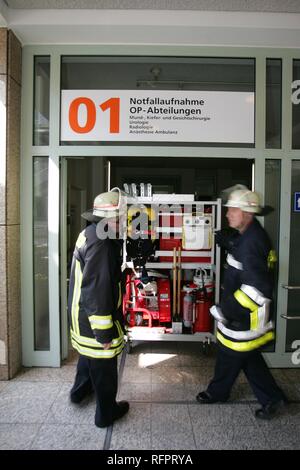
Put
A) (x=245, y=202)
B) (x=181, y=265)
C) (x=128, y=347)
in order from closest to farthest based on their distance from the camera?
(x=245, y=202) < (x=128, y=347) < (x=181, y=265)

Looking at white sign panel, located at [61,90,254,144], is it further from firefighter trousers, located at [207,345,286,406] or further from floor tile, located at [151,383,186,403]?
floor tile, located at [151,383,186,403]

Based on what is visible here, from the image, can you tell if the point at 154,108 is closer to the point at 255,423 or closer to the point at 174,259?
the point at 174,259

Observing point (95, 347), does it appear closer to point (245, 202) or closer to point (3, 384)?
point (3, 384)

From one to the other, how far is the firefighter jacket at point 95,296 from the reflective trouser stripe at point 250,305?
91 centimetres

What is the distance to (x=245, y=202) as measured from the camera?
230 cm

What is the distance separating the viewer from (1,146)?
2771mm

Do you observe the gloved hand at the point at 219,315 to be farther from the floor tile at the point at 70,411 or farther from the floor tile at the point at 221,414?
the floor tile at the point at 70,411

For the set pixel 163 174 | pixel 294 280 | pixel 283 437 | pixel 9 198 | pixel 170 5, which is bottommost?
pixel 283 437

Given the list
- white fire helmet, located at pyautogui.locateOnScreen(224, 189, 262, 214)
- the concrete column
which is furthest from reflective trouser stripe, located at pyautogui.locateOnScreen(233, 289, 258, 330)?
the concrete column

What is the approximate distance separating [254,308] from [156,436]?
4.00ft

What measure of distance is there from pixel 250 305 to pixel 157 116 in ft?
6.95

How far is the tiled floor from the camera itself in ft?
6.87

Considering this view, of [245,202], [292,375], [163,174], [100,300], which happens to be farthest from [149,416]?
[163,174]

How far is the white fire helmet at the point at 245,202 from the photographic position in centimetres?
229
